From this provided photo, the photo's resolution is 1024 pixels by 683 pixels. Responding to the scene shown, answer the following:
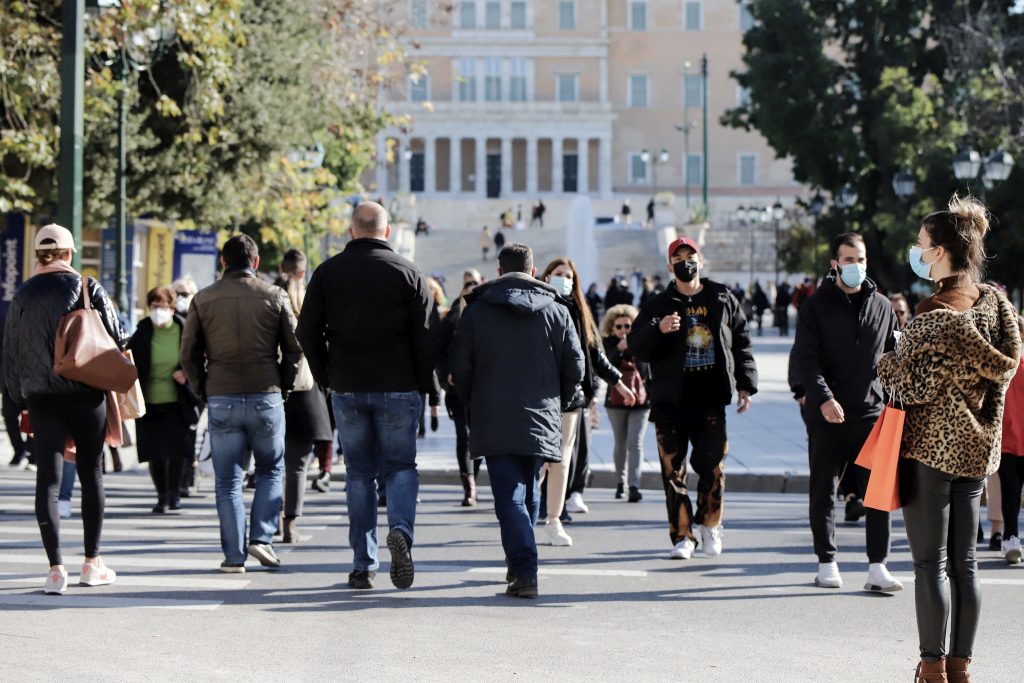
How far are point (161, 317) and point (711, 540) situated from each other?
4365 mm

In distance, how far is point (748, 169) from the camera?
102m

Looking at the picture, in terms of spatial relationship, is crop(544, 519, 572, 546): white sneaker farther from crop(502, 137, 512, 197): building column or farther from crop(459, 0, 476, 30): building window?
crop(459, 0, 476, 30): building window

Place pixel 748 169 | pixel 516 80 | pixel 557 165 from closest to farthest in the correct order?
pixel 748 169, pixel 557 165, pixel 516 80

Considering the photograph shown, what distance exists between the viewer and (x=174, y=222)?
25203 millimetres

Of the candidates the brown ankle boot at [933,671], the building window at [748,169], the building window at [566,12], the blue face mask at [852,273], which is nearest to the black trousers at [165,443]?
the blue face mask at [852,273]

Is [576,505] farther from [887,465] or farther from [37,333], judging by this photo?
[887,465]

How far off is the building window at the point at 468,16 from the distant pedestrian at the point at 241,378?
97391 mm

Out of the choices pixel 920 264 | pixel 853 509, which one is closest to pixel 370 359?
pixel 920 264

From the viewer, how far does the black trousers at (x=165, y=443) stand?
12.1 metres

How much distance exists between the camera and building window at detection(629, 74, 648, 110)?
4075 inches

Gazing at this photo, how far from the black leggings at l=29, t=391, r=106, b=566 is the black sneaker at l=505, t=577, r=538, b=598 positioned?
2080 mm

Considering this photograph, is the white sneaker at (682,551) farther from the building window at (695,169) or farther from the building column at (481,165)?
the building column at (481,165)

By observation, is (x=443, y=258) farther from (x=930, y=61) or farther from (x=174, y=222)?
(x=174, y=222)

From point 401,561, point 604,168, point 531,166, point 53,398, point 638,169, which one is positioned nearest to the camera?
point 401,561
